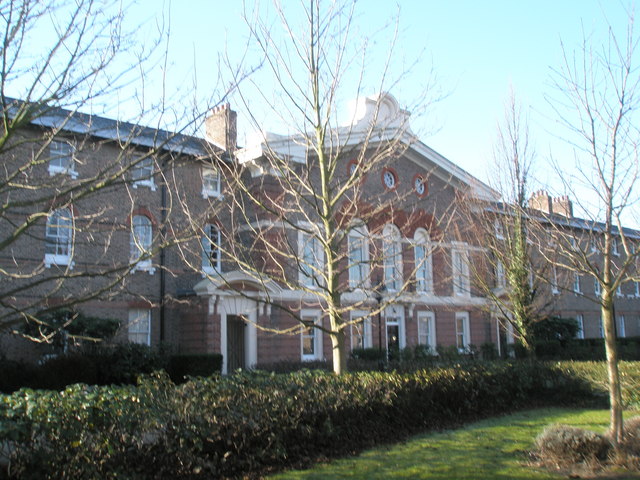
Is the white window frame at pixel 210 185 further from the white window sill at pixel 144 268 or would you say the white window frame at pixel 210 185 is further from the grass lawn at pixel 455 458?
the grass lawn at pixel 455 458

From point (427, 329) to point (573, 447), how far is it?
2147 centimetres

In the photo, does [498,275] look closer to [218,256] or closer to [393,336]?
[393,336]

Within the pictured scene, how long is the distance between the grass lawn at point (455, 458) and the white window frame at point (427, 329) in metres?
16.8

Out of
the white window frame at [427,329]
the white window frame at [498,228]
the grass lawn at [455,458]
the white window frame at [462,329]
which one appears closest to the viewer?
the grass lawn at [455,458]

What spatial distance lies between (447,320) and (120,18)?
25.7 meters

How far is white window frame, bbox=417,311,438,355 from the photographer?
30328 millimetres

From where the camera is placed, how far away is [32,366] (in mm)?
17188

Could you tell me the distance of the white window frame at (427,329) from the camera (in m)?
30.3

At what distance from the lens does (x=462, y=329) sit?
106 ft

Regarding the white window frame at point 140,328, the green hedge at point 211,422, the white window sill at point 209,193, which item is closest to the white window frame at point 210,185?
the white window sill at point 209,193

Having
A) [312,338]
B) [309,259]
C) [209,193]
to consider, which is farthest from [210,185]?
[312,338]

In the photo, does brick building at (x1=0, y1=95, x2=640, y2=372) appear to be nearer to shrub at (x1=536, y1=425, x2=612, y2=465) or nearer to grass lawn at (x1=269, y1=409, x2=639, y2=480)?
grass lawn at (x1=269, y1=409, x2=639, y2=480)

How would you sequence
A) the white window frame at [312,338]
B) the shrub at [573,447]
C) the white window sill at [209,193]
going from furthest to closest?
the white window frame at [312,338] → the white window sill at [209,193] → the shrub at [573,447]

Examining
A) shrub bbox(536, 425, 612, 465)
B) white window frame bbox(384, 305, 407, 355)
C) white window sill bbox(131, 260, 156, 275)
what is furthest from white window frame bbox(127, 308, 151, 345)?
shrub bbox(536, 425, 612, 465)
